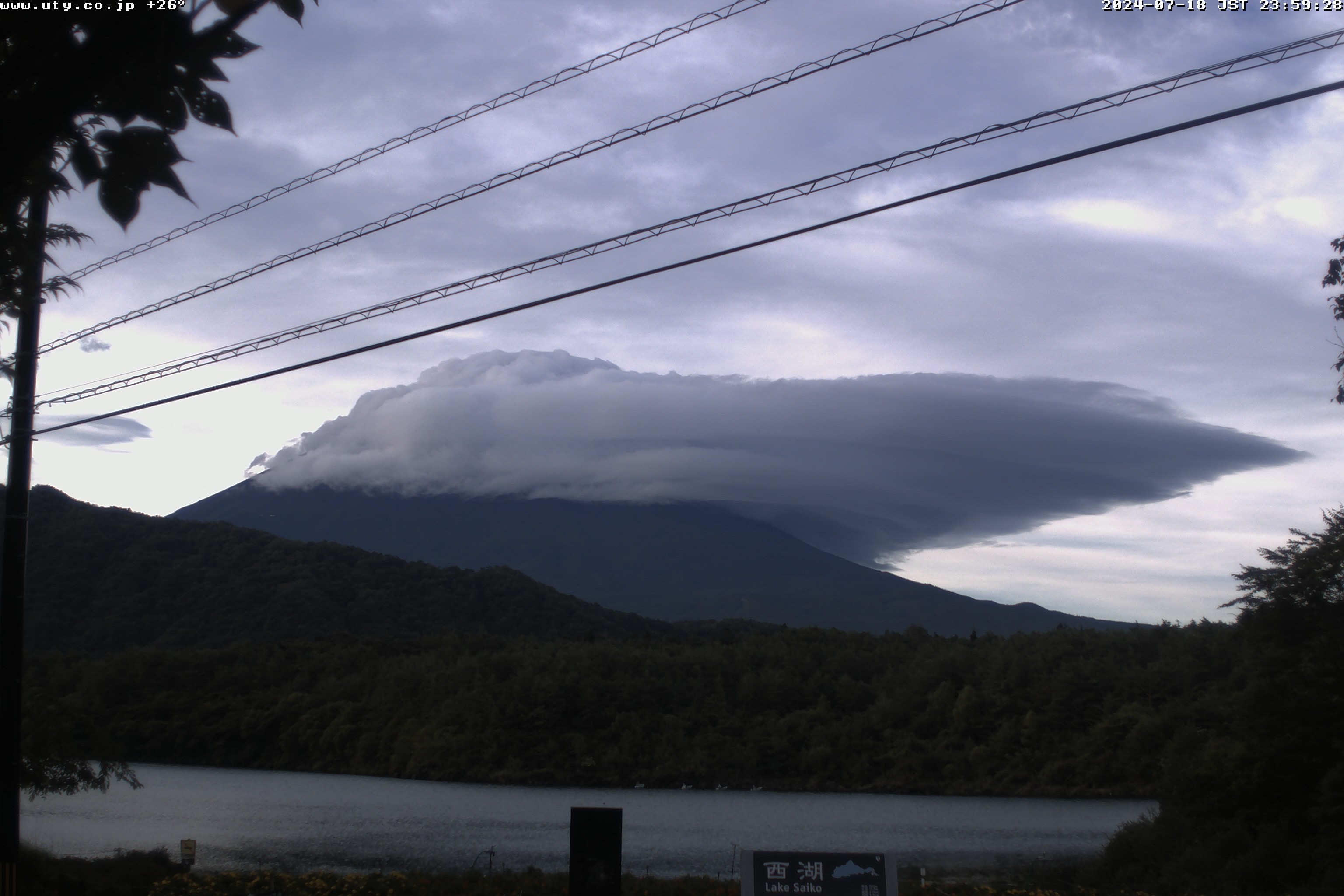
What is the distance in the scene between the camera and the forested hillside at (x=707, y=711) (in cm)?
6856

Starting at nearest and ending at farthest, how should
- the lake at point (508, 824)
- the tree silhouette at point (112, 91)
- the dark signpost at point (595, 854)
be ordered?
the tree silhouette at point (112, 91) → the dark signpost at point (595, 854) → the lake at point (508, 824)

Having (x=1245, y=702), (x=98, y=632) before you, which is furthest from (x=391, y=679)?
(x=1245, y=702)

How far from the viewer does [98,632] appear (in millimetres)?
103375

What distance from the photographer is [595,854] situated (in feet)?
33.3

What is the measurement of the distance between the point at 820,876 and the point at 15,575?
33.9ft

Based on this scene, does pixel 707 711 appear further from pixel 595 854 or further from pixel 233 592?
pixel 595 854

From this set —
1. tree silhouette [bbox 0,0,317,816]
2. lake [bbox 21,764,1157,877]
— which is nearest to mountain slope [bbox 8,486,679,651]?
lake [bbox 21,764,1157,877]

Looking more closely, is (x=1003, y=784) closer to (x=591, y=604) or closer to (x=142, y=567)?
(x=591, y=604)

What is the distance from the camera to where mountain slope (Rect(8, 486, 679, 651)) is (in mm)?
106750

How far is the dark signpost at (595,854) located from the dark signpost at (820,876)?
1.31m

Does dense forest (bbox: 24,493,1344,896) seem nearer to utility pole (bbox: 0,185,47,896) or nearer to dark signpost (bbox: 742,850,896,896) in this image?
dark signpost (bbox: 742,850,896,896)

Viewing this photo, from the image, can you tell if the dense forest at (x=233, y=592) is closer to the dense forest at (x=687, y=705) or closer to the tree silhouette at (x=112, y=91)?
the dense forest at (x=687, y=705)

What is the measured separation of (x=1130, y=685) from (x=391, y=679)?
2216 inches

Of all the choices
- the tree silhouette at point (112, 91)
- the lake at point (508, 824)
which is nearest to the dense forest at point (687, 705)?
the lake at point (508, 824)
